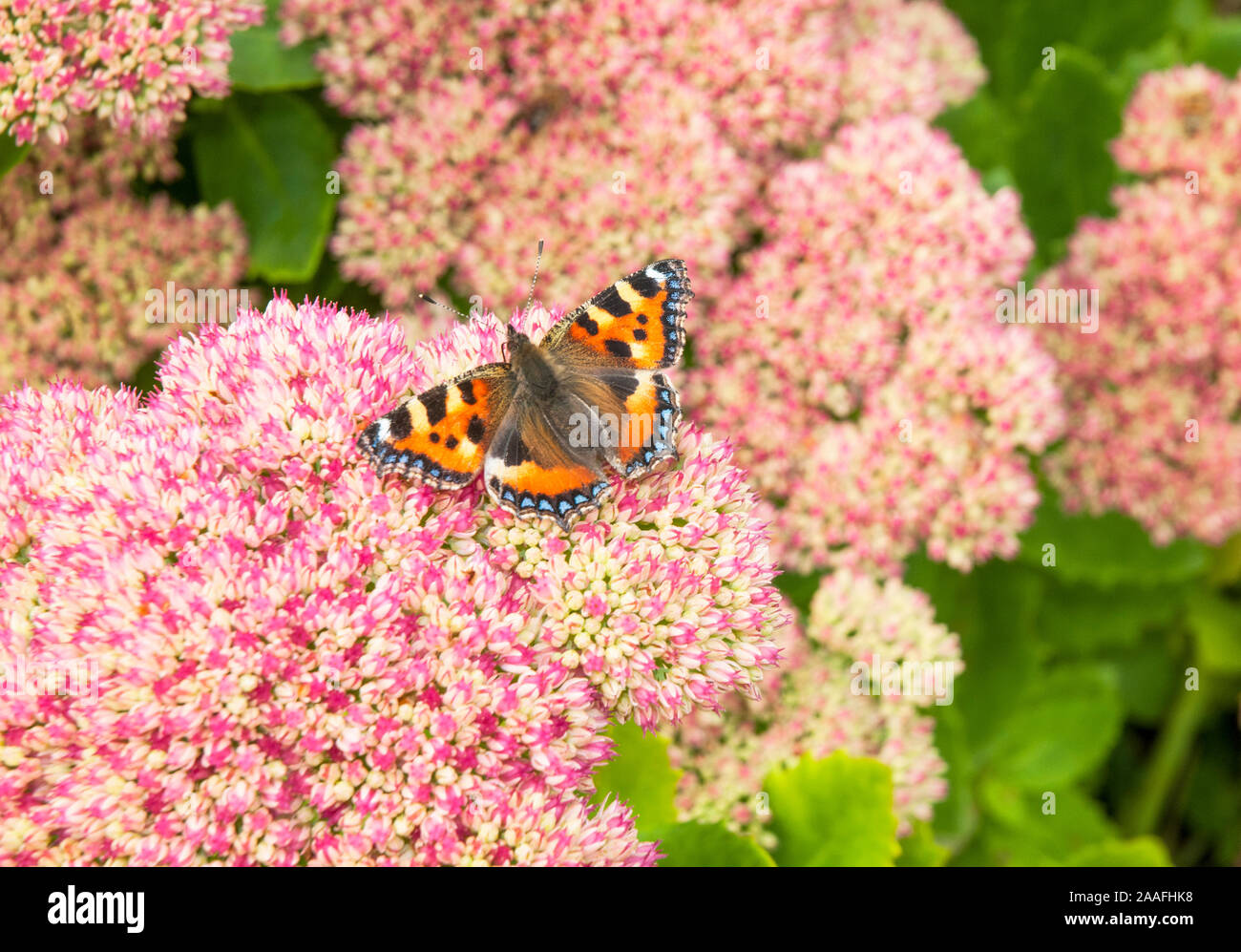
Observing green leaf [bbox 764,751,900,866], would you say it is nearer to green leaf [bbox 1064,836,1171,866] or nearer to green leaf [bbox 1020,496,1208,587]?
green leaf [bbox 1064,836,1171,866]

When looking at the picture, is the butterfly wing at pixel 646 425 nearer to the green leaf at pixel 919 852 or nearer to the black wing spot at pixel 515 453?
the black wing spot at pixel 515 453

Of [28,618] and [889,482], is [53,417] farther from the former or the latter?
[889,482]

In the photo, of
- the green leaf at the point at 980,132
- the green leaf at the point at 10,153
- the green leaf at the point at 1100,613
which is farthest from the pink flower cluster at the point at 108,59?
the green leaf at the point at 1100,613

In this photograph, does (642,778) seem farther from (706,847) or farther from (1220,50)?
(1220,50)

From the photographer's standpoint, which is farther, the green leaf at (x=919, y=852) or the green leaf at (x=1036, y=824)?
the green leaf at (x=1036, y=824)

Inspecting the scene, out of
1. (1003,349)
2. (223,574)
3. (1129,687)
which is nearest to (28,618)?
(223,574)

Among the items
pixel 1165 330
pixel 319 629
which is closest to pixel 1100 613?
pixel 1165 330

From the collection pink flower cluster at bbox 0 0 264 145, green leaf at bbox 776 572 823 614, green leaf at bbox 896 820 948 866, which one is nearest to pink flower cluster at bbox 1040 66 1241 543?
green leaf at bbox 776 572 823 614

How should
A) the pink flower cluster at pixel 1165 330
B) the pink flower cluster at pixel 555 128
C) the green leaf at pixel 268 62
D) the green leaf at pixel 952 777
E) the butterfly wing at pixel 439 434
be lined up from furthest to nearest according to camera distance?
1. the pink flower cluster at pixel 1165 330
2. the green leaf at pixel 952 777
3. the pink flower cluster at pixel 555 128
4. the green leaf at pixel 268 62
5. the butterfly wing at pixel 439 434
